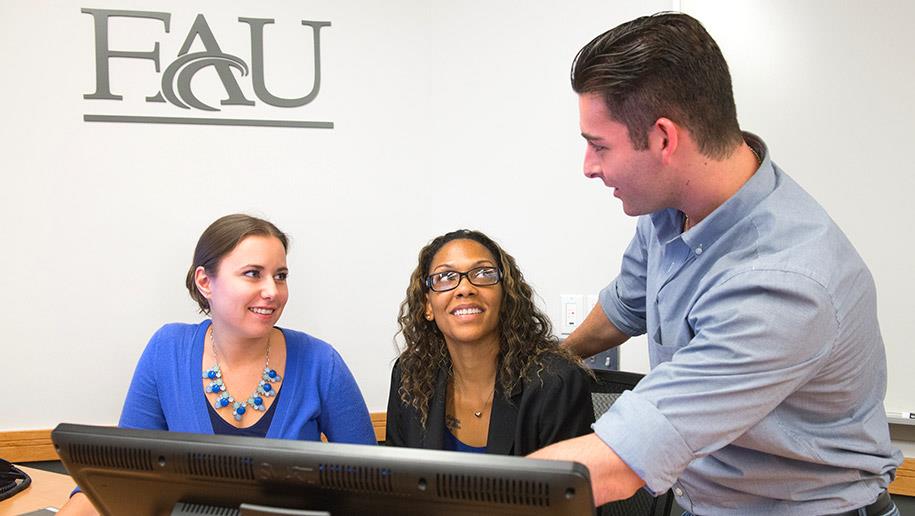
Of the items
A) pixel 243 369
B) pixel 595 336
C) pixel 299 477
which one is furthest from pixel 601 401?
pixel 299 477

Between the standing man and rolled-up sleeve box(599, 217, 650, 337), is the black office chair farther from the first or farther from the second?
the standing man

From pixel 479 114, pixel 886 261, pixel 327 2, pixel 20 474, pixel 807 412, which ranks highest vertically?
pixel 327 2

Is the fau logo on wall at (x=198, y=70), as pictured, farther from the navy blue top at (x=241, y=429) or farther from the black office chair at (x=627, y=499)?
the black office chair at (x=627, y=499)

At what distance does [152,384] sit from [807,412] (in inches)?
59.2

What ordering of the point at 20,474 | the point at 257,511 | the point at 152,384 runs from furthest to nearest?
1. the point at 20,474
2. the point at 152,384
3. the point at 257,511

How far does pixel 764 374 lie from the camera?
44.6 inches

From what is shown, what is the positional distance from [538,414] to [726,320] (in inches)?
33.8

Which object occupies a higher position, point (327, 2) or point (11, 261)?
point (327, 2)

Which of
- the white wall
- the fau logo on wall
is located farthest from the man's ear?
the fau logo on wall

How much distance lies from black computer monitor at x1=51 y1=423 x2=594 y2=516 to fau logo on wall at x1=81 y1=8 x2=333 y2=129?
2027mm

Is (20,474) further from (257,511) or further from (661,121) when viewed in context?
(661,121)

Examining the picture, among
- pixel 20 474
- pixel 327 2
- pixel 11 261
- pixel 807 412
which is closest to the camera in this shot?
pixel 807 412

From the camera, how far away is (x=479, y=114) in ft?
9.70

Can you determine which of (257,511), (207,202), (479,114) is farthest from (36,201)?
(257,511)
